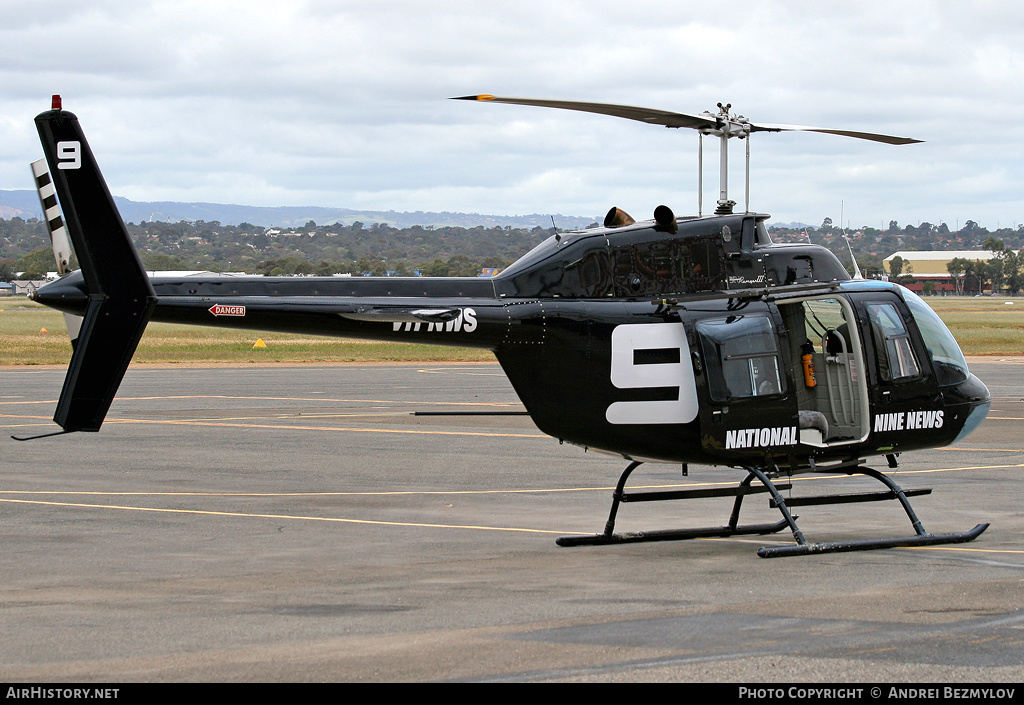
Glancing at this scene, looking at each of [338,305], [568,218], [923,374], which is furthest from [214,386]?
[923,374]

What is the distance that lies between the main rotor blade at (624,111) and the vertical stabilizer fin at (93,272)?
387 centimetres

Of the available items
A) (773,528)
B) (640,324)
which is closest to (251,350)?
(773,528)

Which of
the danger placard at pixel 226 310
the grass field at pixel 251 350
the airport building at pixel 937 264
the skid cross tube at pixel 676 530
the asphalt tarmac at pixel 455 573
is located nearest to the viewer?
the asphalt tarmac at pixel 455 573

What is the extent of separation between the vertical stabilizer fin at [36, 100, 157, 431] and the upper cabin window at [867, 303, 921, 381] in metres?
7.51

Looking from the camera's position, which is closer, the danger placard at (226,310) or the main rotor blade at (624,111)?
the main rotor blade at (624,111)

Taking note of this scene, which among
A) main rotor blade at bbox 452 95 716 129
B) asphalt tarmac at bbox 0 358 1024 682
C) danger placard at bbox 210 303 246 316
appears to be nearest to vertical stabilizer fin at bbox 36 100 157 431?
danger placard at bbox 210 303 246 316

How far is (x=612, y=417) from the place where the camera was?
10727mm

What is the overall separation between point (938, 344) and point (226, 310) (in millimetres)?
7610

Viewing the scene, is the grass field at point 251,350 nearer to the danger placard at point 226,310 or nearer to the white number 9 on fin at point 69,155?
the danger placard at point 226,310

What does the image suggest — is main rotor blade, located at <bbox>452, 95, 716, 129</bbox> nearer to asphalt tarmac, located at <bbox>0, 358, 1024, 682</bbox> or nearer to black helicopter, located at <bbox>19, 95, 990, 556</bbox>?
black helicopter, located at <bbox>19, 95, 990, 556</bbox>

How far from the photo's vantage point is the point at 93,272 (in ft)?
33.4

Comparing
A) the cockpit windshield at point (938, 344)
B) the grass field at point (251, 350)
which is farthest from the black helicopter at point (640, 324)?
the grass field at point (251, 350)

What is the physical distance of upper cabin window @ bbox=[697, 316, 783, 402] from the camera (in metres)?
10.8

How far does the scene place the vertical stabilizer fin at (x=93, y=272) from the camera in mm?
10039
